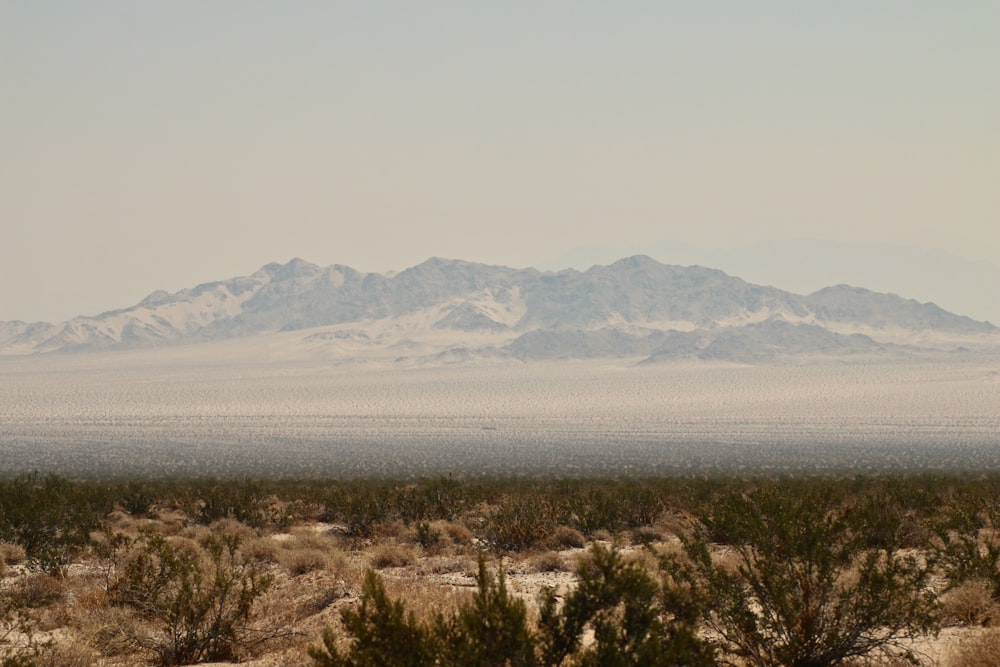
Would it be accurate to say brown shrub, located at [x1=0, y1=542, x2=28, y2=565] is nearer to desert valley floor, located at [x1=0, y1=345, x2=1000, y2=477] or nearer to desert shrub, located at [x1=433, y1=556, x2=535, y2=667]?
desert shrub, located at [x1=433, y1=556, x2=535, y2=667]

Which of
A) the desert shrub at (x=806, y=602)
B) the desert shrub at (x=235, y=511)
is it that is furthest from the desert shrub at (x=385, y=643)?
the desert shrub at (x=235, y=511)

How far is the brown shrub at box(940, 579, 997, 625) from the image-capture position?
1055 cm

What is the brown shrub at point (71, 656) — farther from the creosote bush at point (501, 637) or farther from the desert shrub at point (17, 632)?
the creosote bush at point (501, 637)

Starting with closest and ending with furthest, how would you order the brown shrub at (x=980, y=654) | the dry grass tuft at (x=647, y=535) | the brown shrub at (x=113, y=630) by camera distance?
the brown shrub at (x=980, y=654) < the brown shrub at (x=113, y=630) < the dry grass tuft at (x=647, y=535)

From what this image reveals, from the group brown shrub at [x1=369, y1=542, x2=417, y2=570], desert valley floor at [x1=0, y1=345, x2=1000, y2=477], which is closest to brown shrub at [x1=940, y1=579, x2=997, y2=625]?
brown shrub at [x1=369, y1=542, x2=417, y2=570]

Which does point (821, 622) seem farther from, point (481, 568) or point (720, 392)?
point (720, 392)

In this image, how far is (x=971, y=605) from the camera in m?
10.7

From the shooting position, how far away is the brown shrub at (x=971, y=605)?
10.5 metres

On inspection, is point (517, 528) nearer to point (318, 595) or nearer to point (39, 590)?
point (318, 595)

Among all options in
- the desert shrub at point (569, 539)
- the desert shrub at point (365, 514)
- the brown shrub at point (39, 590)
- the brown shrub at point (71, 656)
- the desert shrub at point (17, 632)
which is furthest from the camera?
the desert shrub at point (365, 514)

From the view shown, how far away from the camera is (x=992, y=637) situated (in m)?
8.71

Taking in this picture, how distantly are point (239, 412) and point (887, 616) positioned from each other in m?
139

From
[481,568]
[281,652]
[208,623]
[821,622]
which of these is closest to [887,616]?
[821,622]

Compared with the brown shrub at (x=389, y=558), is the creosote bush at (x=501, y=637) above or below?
above
